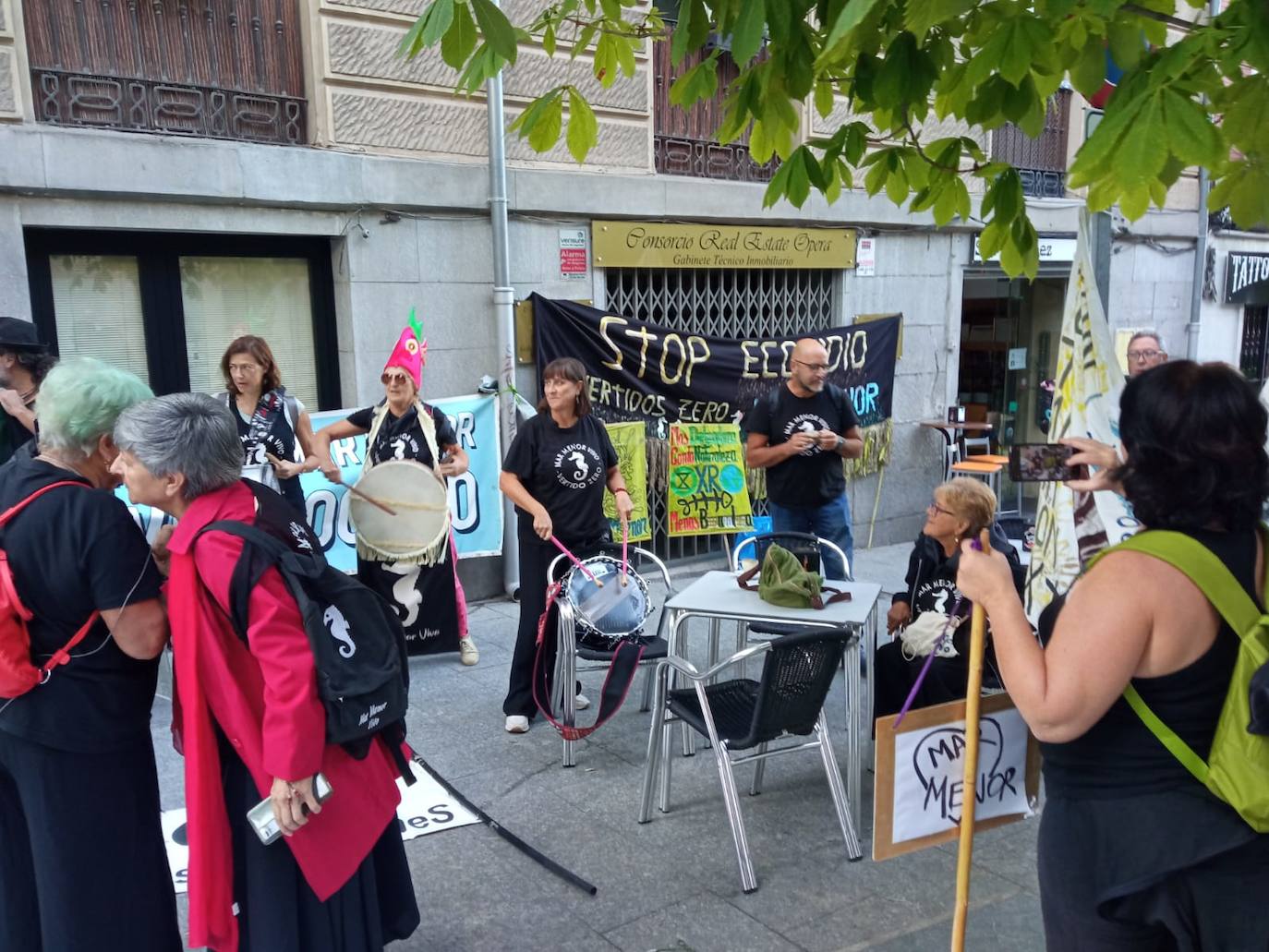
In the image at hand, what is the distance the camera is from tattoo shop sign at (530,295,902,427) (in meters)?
6.99

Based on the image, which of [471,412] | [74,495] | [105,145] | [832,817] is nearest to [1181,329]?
[471,412]

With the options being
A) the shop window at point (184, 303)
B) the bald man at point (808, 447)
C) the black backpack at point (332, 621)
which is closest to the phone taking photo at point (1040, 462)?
the black backpack at point (332, 621)

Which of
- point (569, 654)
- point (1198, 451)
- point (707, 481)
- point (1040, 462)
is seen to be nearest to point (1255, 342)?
point (707, 481)

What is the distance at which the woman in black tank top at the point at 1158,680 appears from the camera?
1.75 m

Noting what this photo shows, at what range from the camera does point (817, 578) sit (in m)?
4.11

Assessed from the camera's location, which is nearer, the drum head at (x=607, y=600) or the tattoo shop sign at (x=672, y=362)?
the drum head at (x=607, y=600)

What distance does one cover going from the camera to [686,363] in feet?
24.8

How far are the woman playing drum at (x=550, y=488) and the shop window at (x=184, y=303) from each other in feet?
7.89

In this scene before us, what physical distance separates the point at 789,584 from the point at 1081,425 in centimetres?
151

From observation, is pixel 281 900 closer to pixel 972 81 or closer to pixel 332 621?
pixel 332 621

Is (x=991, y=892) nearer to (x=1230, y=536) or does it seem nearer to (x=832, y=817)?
(x=832, y=817)

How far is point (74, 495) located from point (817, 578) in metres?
2.71

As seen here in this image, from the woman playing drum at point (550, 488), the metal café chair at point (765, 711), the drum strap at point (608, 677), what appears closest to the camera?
the metal café chair at point (765, 711)

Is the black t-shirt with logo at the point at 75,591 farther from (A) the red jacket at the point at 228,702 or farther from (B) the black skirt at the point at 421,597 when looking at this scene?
(B) the black skirt at the point at 421,597
